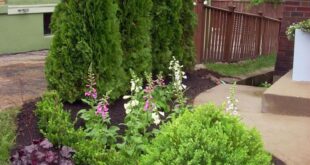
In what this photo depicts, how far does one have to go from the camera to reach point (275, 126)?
4836 millimetres

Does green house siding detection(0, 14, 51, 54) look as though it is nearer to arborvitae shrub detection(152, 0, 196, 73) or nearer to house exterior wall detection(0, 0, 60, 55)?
house exterior wall detection(0, 0, 60, 55)

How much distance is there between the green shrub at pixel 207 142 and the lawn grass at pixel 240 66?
4892mm

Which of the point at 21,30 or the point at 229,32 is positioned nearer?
the point at 21,30

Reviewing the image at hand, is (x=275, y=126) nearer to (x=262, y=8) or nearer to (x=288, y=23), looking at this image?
(x=288, y=23)

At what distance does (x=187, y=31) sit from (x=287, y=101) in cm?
180

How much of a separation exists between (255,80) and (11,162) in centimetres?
540

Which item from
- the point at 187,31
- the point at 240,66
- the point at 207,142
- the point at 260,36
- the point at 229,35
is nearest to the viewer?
the point at 207,142

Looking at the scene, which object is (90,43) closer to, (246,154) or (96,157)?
(96,157)

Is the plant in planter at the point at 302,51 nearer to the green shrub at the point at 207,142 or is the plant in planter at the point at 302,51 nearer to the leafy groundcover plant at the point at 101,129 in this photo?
the leafy groundcover plant at the point at 101,129

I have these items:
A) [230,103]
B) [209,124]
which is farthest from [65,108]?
[209,124]

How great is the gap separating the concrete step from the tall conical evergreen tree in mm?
1375

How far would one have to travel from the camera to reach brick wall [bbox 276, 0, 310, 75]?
7.12 m

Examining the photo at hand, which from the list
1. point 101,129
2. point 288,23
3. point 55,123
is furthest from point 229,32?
point 55,123

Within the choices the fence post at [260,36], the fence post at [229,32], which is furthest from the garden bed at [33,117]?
the fence post at [260,36]
